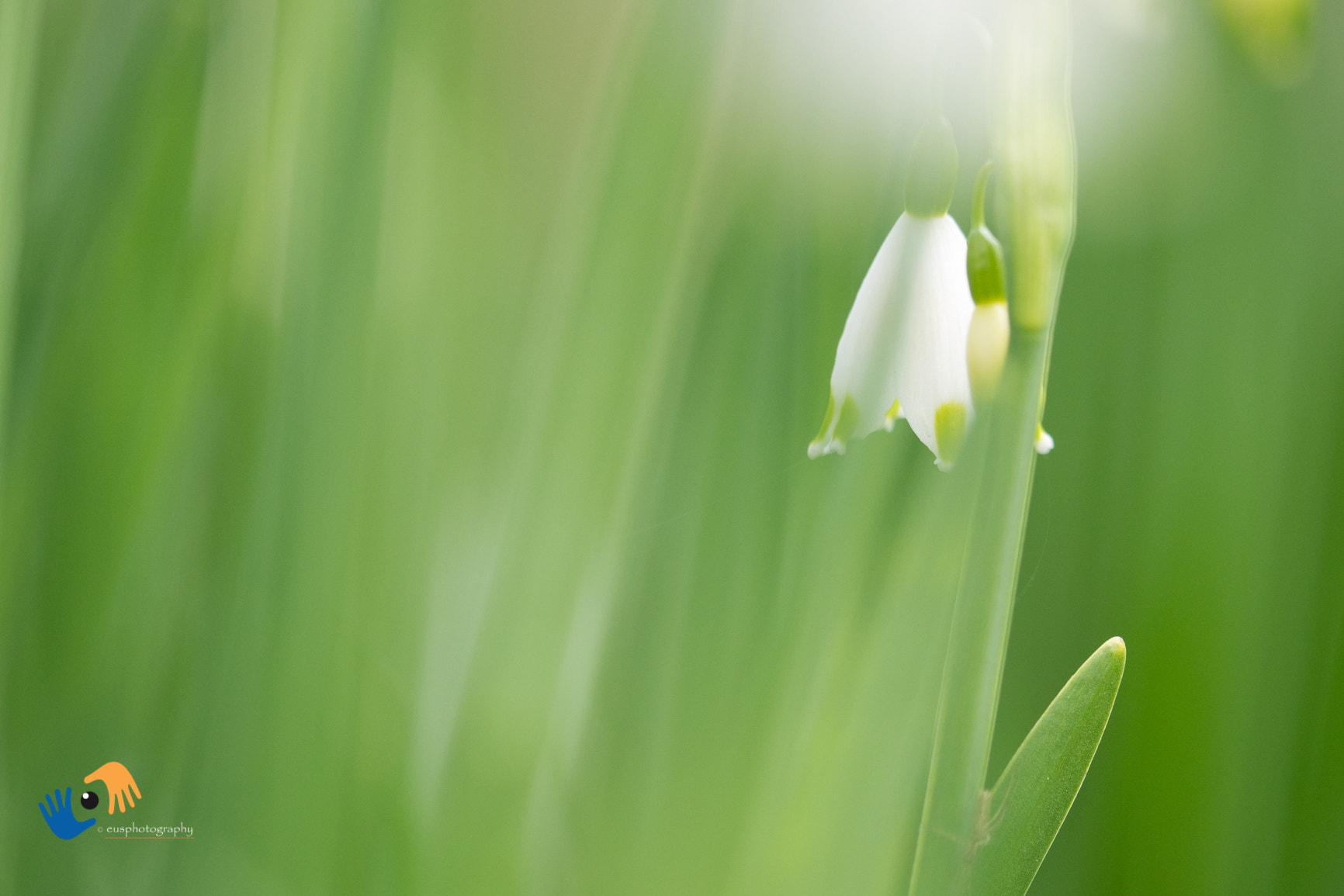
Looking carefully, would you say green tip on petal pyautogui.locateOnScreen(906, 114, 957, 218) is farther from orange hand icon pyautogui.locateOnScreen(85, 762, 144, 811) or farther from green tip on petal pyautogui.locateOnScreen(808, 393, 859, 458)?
orange hand icon pyautogui.locateOnScreen(85, 762, 144, 811)

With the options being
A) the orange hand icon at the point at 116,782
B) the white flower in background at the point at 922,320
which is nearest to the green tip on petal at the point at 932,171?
the white flower in background at the point at 922,320

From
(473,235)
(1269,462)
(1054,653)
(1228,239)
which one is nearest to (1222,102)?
(1228,239)

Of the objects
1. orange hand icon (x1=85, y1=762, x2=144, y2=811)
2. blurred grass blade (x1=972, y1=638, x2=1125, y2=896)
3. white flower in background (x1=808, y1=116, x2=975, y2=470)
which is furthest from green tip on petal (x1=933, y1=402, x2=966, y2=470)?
orange hand icon (x1=85, y1=762, x2=144, y2=811)

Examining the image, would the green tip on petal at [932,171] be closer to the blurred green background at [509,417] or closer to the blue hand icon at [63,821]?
the blurred green background at [509,417]

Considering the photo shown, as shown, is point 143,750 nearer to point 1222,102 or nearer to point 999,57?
point 999,57

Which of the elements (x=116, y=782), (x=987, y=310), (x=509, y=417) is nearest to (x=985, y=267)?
(x=987, y=310)

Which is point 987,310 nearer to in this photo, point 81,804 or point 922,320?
point 922,320
